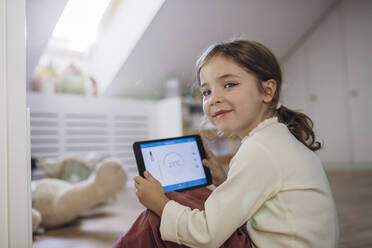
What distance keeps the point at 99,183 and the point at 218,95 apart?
74 centimetres

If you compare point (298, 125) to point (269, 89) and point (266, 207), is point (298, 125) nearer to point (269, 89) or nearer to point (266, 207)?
point (269, 89)

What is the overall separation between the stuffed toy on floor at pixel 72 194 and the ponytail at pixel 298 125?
28.4 inches

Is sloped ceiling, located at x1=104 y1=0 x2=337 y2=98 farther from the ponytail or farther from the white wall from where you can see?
the ponytail

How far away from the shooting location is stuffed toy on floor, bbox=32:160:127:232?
105 cm

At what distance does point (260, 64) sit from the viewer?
1.88ft

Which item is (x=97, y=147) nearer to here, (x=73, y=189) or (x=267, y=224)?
(x=73, y=189)

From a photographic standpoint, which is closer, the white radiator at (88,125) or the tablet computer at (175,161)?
the tablet computer at (175,161)

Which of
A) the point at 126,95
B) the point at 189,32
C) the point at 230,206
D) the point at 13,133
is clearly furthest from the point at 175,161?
the point at 126,95

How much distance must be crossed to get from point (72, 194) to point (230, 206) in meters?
0.84

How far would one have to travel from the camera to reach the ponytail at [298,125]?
1.98 ft

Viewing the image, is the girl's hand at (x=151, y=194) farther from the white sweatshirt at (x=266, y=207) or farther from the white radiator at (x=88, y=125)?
the white radiator at (x=88, y=125)

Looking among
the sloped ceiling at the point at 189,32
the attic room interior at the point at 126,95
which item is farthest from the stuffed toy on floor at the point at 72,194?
the sloped ceiling at the point at 189,32

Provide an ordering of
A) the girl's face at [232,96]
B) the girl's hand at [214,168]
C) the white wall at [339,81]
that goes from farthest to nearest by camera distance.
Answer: the white wall at [339,81]
the girl's hand at [214,168]
the girl's face at [232,96]

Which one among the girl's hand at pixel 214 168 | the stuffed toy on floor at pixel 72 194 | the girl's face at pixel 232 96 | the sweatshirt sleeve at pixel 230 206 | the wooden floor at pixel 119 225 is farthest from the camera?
the stuffed toy on floor at pixel 72 194
